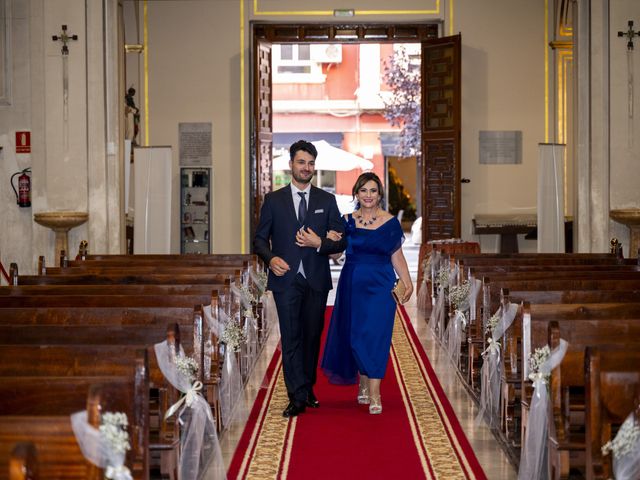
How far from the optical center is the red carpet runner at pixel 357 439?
532 centimetres

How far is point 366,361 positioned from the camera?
21.9 ft

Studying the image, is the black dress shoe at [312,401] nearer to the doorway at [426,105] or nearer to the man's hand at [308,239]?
the man's hand at [308,239]

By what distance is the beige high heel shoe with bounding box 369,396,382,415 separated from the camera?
21.9ft

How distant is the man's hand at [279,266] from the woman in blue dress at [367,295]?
58 centimetres

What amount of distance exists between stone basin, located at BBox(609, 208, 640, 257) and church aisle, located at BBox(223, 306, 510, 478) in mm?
4264

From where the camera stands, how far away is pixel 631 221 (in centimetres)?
1109

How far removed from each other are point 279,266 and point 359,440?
120 centimetres

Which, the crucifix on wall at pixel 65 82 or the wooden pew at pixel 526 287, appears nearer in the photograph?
the wooden pew at pixel 526 287

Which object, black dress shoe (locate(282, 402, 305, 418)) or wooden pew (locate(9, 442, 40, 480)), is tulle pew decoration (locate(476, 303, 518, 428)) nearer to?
black dress shoe (locate(282, 402, 305, 418))

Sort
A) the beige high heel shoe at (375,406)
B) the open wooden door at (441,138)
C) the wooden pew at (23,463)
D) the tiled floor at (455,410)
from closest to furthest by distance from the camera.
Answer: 1. the wooden pew at (23,463)
2. the tiled floor at (455,410)
3. the beige high heel shoe at (375,406)
4. the open wooden door at (441,138)

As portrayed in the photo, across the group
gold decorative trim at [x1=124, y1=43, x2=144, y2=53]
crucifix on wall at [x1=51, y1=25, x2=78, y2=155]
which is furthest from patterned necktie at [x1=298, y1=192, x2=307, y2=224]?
gold decorative trim at [x1=124, y1=43, x2=144, y2=53]

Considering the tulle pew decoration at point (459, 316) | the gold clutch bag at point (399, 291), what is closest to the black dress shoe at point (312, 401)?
the gold clutch bag at point (399, 291)

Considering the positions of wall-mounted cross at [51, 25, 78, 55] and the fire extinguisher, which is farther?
the fire extinguisher

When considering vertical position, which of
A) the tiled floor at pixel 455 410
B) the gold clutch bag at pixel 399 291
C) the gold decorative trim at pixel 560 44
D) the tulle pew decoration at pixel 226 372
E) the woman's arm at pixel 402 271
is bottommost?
the tiled floor at pixel 455 410
